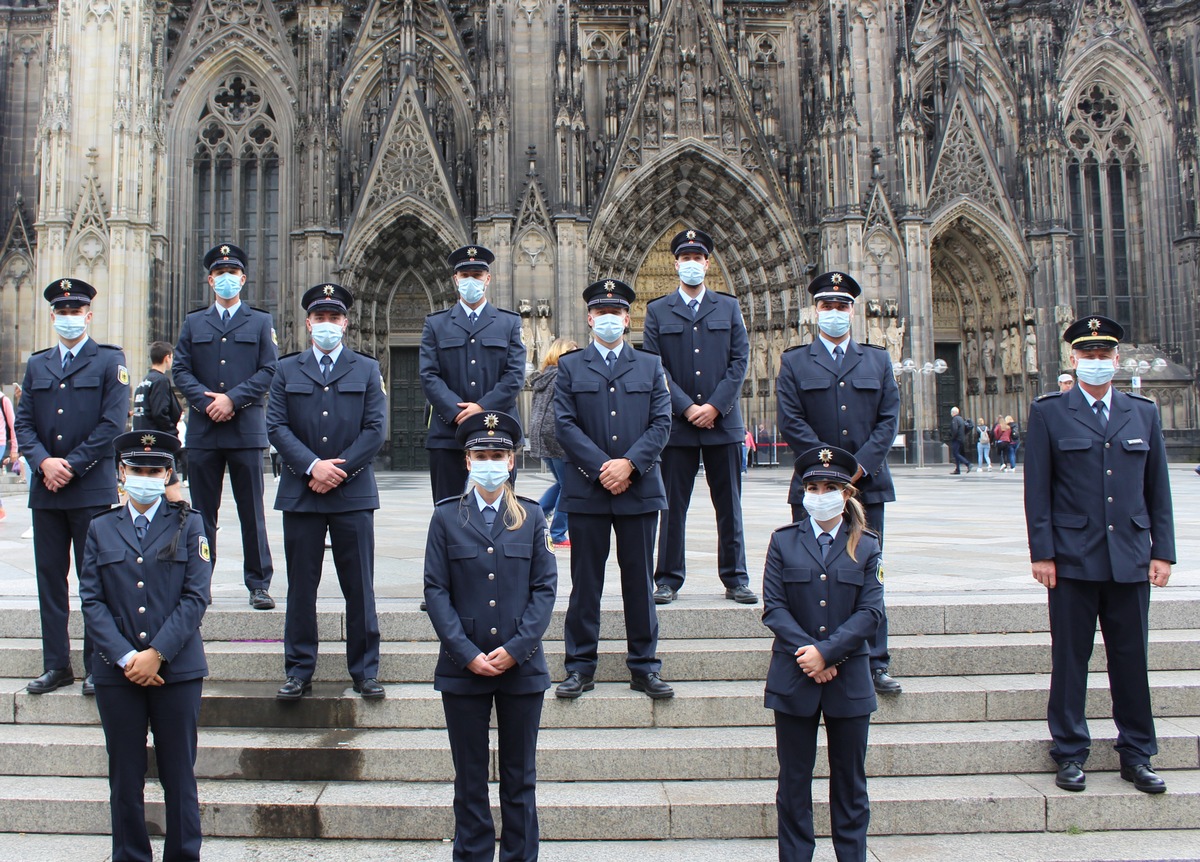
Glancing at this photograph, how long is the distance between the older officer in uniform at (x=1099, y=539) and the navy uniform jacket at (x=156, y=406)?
5179 millimetres

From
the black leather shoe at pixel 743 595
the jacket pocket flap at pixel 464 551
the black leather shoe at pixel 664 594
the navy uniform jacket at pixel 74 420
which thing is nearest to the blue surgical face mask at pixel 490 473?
the jacket pocket flap at pixel 464 551

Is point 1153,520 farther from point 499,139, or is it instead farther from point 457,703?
point 499,139

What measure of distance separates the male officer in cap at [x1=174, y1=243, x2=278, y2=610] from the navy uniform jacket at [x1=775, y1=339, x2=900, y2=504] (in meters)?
3.08

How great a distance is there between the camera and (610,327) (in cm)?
491

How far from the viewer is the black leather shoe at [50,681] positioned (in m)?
4.88

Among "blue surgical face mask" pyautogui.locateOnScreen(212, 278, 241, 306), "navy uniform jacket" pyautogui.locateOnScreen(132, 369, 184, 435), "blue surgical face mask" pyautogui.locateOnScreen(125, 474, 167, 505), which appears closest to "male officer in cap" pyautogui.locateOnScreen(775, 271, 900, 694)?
"blue surgical face mask" pyautogui.locateOnScreen(125, 474, 167, 505)

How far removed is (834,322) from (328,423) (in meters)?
2.77

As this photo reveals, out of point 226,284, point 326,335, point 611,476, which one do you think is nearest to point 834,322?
point 611,476

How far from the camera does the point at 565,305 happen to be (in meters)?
22.3

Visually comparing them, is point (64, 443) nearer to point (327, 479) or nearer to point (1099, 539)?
point (327, 479)

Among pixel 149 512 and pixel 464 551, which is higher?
pixel 149 512

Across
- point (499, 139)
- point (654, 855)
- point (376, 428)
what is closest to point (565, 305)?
point (499, 139)

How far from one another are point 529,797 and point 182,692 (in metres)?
1.44

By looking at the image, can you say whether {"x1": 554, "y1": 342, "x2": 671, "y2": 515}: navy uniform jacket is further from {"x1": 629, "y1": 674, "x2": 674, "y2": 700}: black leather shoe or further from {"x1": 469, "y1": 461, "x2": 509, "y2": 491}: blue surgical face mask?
{"x1": 469, "y1": 461, "x2": 509, "y2": 491}: blue surgical face mask
